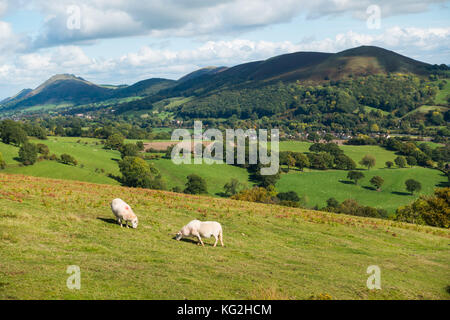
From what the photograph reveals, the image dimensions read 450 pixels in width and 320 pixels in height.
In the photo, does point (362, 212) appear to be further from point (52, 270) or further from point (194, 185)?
point (52, 270)

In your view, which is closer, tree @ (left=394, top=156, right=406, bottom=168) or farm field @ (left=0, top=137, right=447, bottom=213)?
farm field @ (left=0, top=137, right=447, bottom=213)

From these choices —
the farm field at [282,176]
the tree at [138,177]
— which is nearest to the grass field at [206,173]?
the farm field at [282,176]

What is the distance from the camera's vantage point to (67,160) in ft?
397

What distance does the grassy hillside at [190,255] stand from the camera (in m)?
12.9

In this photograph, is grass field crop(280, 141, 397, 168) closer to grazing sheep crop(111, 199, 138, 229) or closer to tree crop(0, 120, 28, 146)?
tree crop(0, 120, 28, 146)

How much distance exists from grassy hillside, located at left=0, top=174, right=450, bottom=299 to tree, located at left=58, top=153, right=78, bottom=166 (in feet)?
317

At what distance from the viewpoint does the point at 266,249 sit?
22.3m

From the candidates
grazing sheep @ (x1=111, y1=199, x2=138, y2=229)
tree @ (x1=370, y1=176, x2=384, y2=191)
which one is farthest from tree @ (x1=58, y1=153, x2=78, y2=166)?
grazing sheep @ (x1=111, y1=199, x2=138, y2=229)

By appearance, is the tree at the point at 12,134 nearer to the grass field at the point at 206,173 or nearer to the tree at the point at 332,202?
the grass field at the point at 206,173

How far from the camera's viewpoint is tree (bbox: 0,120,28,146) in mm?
121062

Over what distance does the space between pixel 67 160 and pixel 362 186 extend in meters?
108
